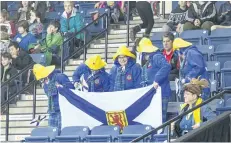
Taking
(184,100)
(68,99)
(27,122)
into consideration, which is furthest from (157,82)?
(27,122)

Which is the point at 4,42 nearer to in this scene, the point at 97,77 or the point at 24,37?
the point at 24,37

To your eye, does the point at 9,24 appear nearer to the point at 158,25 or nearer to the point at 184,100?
the point at 158,25

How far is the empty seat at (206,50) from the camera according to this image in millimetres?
17328

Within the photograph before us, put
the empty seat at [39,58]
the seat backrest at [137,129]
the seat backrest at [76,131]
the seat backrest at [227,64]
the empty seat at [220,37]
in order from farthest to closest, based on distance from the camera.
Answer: the empty seat at [39,58]
the empty seat at [220,37]
the seat backrest at [227,64]
the seat backrest at [76,131]
the seat backrest at [137,129]

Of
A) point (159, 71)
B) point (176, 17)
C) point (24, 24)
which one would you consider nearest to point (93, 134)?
point (159, 71)

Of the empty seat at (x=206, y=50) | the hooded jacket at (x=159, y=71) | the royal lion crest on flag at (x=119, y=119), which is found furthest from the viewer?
the empty seat at (x=206, y=50)

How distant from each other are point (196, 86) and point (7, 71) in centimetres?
497

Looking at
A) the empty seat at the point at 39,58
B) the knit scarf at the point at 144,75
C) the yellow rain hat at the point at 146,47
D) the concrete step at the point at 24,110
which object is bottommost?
the concrete step at the point at 24,110

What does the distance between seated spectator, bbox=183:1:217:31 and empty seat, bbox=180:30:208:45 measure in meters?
0.37

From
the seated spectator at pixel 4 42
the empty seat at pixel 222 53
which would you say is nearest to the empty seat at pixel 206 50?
the empty seat at pixel 222 53

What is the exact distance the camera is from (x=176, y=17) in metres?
Answer: 19.1

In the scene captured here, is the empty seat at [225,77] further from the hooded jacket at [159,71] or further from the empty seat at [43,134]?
the empty seat at [43,134]

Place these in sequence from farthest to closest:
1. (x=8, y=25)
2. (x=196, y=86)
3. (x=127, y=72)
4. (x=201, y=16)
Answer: (x=8, y=25), (x=201, y=16), (x=127, y=72), (x=196, y=86)

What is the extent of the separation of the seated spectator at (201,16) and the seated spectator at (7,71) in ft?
10.3
